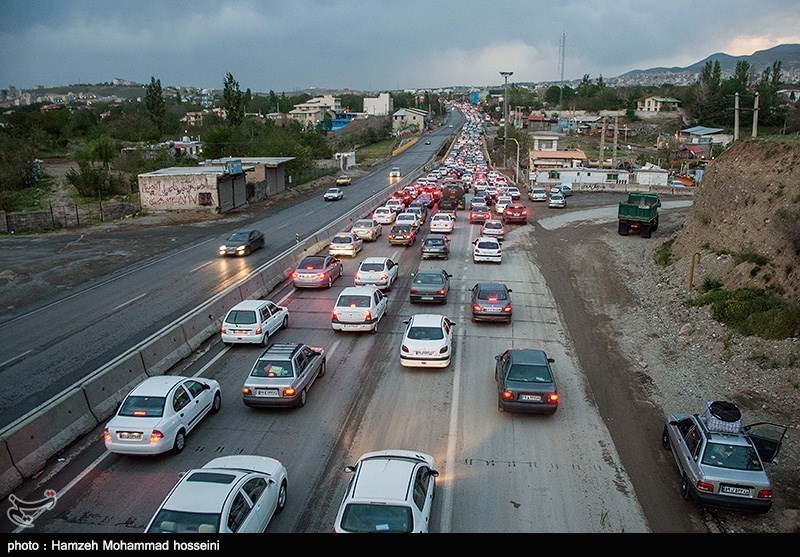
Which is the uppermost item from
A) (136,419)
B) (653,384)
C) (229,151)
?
(229,151)

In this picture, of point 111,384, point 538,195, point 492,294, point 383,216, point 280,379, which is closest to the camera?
point 280,379

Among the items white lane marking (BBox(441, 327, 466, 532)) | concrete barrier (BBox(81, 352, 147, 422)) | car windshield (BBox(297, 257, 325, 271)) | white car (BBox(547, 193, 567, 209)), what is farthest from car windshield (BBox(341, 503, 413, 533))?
white car (BBox(547, 193, 567, 209))

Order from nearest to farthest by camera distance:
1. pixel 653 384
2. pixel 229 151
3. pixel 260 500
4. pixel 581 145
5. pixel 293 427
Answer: pixel 260 500 → pixel 293 427 → pixel 653 384 → pixel 229 151 → pixel 581 145

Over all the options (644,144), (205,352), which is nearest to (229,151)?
(205,352)

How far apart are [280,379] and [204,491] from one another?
529 centimetres

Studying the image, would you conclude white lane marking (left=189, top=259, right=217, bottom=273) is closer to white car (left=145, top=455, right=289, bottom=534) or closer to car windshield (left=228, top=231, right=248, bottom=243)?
car windshield (left=228, top=231, right=248, bottom=243)

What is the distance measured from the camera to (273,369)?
14.3 metres

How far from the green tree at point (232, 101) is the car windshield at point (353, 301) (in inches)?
2963

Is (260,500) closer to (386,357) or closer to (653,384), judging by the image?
(386,357)

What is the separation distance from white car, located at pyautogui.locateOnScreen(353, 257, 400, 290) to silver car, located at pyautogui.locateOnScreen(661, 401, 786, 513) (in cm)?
1420

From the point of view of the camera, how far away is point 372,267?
25141mm

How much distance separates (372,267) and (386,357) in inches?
306

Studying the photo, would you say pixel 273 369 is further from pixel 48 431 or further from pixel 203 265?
pixel 203 265

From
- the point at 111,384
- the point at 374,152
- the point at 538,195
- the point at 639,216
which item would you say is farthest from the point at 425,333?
the point at 374,152
